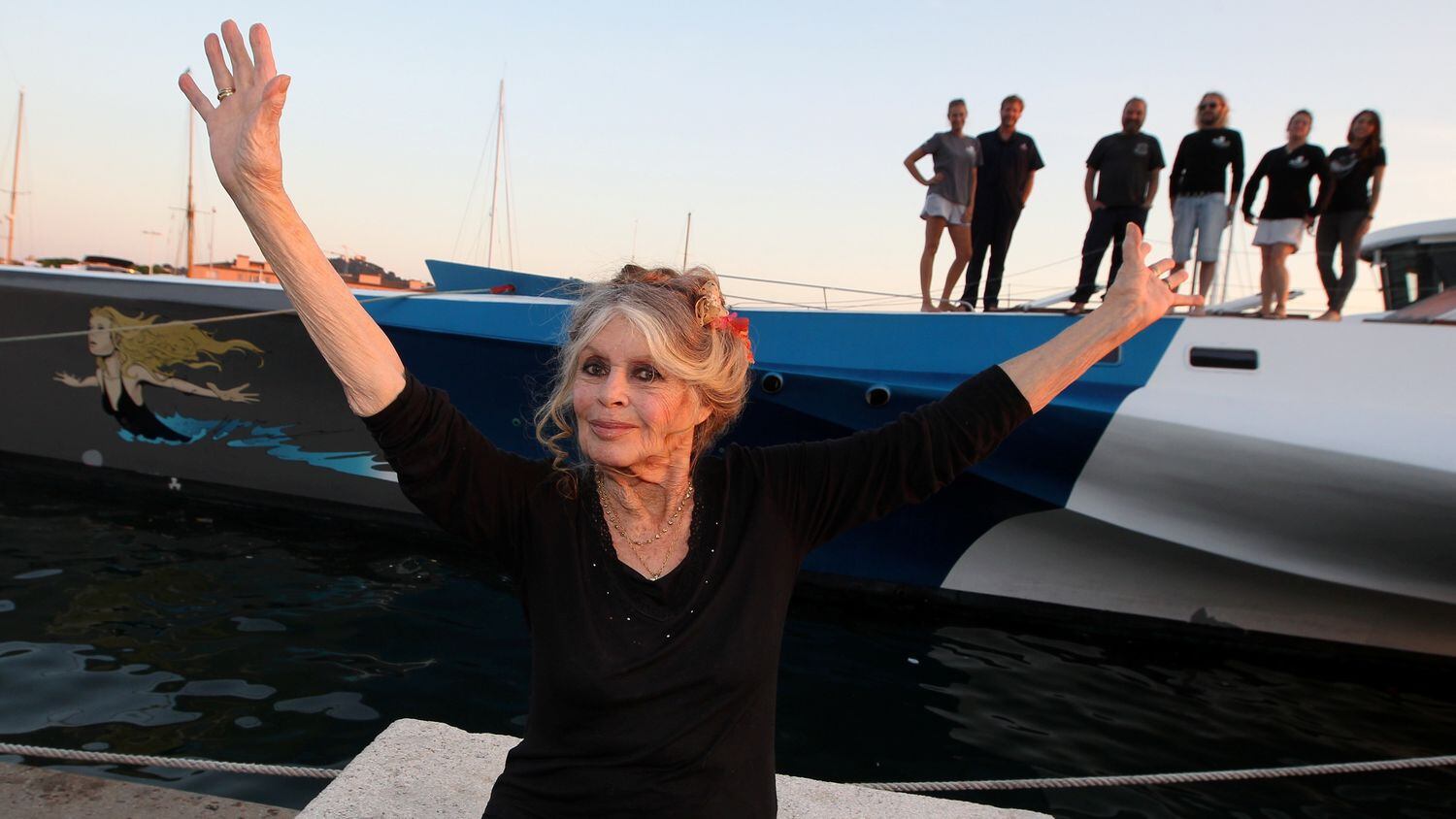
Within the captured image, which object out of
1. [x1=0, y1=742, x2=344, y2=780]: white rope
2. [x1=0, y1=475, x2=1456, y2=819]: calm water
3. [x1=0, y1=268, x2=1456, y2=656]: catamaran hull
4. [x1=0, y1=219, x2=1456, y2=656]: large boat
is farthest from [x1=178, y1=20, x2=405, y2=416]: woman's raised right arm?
[x1=0, y1=219, x2=1456, y2=656]: large boat

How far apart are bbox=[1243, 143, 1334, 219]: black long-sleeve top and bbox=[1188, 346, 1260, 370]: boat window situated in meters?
1.03

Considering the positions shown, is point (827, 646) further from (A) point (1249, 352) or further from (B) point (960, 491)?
(A) point (1249, 352)

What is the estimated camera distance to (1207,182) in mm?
6211

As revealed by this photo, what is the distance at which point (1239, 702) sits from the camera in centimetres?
561

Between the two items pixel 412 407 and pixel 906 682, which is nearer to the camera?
pixel 412 407

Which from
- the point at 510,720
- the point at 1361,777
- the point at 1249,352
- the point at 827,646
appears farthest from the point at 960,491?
the point at 510,720

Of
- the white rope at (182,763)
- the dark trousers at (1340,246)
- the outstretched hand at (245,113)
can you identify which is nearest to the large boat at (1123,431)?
the dark trousers at (1340,246)

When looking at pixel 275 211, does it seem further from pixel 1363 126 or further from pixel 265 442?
pixel 265 442

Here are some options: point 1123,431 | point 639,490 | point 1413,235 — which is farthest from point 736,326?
point 1413,235

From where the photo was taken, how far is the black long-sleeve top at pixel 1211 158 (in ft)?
20.3

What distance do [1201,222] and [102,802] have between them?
6452 mm

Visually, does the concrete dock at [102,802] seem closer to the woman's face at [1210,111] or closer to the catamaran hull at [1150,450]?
the catamaran hull at [1150,450]

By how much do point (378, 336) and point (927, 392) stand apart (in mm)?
5002

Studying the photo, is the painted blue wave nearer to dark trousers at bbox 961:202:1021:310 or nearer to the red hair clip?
dark trousers at bbox 961:202:1021:310
